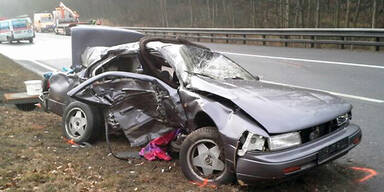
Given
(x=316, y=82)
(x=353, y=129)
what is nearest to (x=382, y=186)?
(x=353, y=129)

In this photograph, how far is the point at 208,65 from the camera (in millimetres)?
5109

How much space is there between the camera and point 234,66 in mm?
5488

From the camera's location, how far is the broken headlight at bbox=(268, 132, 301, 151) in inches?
139

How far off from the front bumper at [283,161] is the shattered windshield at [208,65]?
153 cm

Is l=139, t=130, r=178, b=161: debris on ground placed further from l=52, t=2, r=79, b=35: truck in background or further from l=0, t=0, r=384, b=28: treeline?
l=52, t=2, r=79, b=35: truck in background

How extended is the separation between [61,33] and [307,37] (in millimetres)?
27815

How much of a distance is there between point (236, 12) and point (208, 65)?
34.2 m

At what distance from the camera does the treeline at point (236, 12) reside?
82.5ft

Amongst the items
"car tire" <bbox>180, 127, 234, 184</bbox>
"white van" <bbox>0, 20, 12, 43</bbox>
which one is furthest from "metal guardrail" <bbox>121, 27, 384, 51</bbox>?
"car tire" <bbox>180, 127, 234, 184</bbox>

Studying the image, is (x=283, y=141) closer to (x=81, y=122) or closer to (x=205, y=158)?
(x=205, y=158)

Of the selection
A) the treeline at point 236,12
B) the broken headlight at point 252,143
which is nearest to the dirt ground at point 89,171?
the broken headlight at point 252,143

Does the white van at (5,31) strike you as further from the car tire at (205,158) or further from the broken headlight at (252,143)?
the broken headlight at (252,143)

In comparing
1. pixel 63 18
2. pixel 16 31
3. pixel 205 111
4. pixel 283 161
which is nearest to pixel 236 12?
pixel 63 18

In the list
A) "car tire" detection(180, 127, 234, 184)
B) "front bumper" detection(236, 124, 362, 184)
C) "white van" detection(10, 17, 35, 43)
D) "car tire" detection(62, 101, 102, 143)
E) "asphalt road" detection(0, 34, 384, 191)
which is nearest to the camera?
"front bumper" detection(236, 124, 362, 184)
